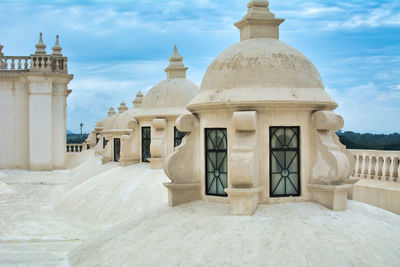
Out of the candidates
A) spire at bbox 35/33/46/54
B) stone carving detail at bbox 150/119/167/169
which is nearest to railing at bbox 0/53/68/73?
spire at bbox 35/33/46/54

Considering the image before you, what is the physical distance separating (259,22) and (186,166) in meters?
3.93

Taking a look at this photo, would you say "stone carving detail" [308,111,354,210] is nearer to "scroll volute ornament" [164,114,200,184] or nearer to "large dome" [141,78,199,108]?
"scroll volute ornament" [164,114,200,184]

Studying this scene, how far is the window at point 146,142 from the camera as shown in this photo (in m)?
20.0

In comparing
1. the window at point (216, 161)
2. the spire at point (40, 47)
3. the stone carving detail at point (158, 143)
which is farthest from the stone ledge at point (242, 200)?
the spire at point (40, 47)

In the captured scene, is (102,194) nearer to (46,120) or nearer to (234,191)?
(234,191)

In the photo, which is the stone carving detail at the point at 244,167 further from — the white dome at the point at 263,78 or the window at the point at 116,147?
the window at the point at 116,147

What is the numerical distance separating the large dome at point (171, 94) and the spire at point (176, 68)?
0.91 feet

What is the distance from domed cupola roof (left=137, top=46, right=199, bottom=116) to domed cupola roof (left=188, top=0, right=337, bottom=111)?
7.79m

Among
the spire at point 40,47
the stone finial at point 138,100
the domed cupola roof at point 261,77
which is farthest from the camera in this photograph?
the spire at point 40,47

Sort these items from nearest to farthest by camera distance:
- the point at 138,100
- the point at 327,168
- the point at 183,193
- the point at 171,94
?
the point at 327,168 < the point at 183,193 < the point at 171,94 < the point at 138,100

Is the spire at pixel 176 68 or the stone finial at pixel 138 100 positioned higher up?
the spire at pixel 176 68

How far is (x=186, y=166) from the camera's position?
11023 mm

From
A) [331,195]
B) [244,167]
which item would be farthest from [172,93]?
[331,195]

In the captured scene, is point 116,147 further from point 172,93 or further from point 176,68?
point 172,93
